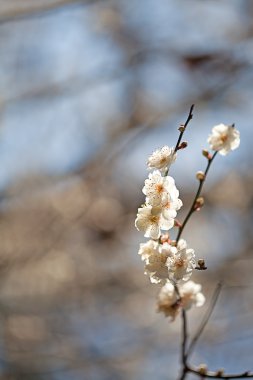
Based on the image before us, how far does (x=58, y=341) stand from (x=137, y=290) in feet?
1.78

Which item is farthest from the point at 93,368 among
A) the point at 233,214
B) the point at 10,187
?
the point at 233,214

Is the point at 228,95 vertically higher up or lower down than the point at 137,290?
higher up

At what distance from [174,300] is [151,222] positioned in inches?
6.1

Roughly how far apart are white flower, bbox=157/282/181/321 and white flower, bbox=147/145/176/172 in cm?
20

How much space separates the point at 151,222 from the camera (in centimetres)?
72

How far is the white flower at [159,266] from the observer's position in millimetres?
709

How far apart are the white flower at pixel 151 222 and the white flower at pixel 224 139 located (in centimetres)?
12

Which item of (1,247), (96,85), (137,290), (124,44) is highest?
(124,44)

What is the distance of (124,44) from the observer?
10.5ft

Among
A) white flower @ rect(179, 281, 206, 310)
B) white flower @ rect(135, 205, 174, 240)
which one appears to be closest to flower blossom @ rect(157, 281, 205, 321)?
white flower @ rect(179, 281, 206, 310)

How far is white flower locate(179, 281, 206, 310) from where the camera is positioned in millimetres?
803

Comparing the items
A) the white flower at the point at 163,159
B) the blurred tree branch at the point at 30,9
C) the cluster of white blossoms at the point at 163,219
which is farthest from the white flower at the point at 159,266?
the blurred tree branch at the point at 30,9

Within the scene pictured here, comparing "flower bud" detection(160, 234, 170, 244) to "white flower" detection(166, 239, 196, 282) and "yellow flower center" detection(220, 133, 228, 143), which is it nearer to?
"white flower" detection(166, 239, 196, 282)

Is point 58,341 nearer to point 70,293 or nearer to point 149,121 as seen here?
point 70,293
